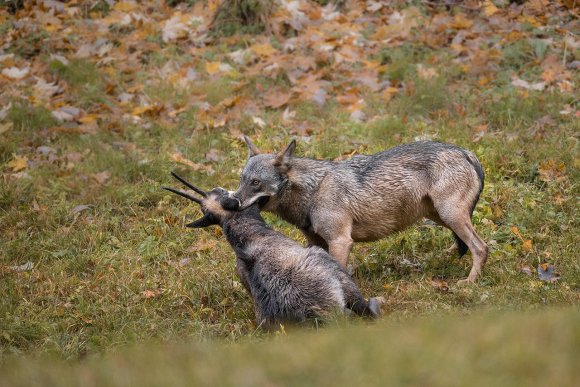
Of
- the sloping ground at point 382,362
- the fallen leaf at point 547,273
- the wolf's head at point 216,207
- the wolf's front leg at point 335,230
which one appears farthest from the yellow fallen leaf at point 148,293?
the fallen leaf at point 547,273

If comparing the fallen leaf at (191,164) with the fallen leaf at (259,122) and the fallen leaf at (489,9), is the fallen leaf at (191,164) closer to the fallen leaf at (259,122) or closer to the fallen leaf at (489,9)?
the fallen leaf at (259,122)

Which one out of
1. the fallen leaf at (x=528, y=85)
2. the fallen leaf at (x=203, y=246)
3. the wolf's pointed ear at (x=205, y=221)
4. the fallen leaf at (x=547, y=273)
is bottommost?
the fallen leaf at (x=203, y=246)

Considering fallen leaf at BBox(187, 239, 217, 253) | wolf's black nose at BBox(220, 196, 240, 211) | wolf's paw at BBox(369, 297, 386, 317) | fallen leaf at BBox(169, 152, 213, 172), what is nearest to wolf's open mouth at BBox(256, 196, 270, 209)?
wolf's black nose at BBox(220, 196, 240, 211)

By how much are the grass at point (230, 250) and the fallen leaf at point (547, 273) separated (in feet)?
0.39

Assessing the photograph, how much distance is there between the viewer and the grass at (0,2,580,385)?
385 centimetres

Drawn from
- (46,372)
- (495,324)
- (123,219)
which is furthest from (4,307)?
(495,324)

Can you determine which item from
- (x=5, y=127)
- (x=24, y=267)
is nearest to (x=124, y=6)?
(x=5, y=127)

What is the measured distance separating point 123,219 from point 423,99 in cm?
510

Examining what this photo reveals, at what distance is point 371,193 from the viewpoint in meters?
8.21

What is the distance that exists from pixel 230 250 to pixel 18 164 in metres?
4.05

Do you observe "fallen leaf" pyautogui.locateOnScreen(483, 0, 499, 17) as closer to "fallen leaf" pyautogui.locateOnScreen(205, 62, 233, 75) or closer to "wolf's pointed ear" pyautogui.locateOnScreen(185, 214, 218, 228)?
"fallen leaf" pyautogui.locateOnScreen(205, 62, 233, 75)

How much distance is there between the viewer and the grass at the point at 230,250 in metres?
3.85

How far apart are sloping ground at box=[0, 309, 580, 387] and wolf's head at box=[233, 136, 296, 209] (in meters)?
3.66

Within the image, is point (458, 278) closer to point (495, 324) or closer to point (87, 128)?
point (495, 324)
